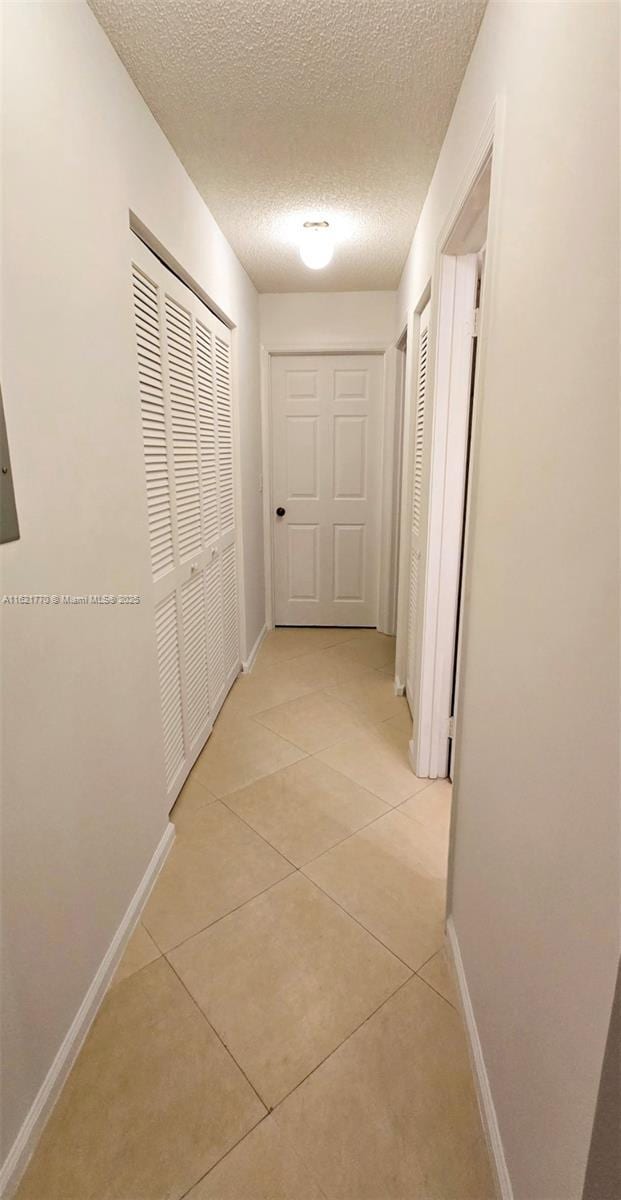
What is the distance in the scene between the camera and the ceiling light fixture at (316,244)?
2.22 m

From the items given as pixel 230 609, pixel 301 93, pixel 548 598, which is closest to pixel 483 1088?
pixel 548 598

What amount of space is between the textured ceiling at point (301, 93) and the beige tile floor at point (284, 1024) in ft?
7.57

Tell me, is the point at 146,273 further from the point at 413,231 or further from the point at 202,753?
the point at 202,753

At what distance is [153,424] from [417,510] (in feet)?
3.97

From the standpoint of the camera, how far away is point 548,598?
2.50 feet

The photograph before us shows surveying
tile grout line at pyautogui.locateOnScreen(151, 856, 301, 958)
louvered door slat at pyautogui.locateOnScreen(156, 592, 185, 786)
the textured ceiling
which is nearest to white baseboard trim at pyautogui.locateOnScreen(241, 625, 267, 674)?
louvered door slat at pyautogui.locateOnScreen(156, 592, 185, 786)

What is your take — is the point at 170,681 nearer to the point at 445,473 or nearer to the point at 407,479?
the point at 445,473

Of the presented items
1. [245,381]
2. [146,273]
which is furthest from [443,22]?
[245,381]

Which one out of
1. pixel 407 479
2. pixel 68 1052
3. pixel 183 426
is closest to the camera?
pixel 68 1052

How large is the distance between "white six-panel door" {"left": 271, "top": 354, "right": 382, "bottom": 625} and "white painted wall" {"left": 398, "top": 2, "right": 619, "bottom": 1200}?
248cm

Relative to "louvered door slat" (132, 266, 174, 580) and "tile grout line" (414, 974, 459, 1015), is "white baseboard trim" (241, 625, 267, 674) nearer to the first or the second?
"louvered door slat" (132, 266, 174, 580)

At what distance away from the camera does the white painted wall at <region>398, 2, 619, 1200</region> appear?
60 cm

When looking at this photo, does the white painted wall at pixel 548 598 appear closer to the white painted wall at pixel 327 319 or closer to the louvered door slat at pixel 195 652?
the louvered door slat at pixel 195 652

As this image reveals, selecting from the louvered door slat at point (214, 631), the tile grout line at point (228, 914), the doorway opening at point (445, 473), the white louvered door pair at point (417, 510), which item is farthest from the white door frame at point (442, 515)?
the louvered door slat at point (214, 631)
